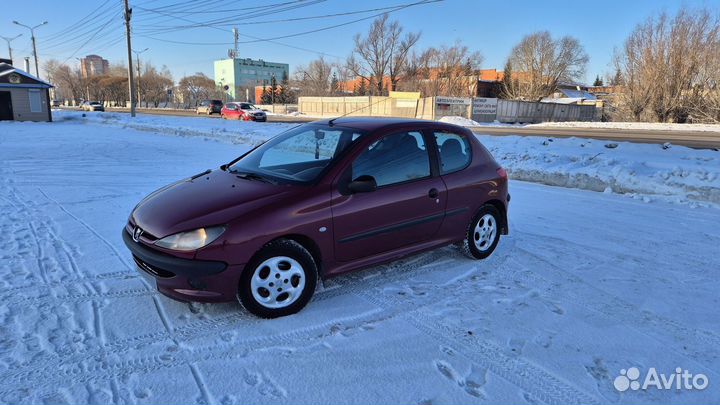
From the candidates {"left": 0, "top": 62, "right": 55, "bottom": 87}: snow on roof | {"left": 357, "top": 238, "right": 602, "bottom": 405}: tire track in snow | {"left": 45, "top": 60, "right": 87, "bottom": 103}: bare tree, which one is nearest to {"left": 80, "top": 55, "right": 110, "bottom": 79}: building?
{"left": 45, "top": 60, "right": 87, "bottom": 103}: bare tree

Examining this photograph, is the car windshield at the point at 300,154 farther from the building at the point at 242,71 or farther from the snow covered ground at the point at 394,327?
the building at the point at 242,71

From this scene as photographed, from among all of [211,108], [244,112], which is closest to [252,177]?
[244,112]

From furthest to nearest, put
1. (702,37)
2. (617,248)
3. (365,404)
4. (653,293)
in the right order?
(702,37) < (617,248) < (653,293) < (365,404)

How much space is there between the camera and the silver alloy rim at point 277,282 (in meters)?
3.52

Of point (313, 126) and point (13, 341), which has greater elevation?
point (313, 126)

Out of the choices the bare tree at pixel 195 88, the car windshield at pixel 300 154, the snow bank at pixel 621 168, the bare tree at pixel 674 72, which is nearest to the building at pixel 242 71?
the bare tree at pixel 195 88

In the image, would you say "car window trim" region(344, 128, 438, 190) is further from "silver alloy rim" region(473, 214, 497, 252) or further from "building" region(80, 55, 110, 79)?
"building" region(80, 55, 110, 79)

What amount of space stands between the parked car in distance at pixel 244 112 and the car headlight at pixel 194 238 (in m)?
31.1

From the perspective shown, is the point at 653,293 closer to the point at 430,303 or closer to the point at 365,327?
the point at 430,303

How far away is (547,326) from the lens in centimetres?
359

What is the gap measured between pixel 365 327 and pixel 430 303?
27.6 inches

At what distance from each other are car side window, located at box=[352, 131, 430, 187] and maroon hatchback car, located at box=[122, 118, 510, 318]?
1cm

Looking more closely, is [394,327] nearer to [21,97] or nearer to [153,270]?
[153,270]

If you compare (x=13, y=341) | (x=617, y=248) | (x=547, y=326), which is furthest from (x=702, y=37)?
(x=13, y=341)
